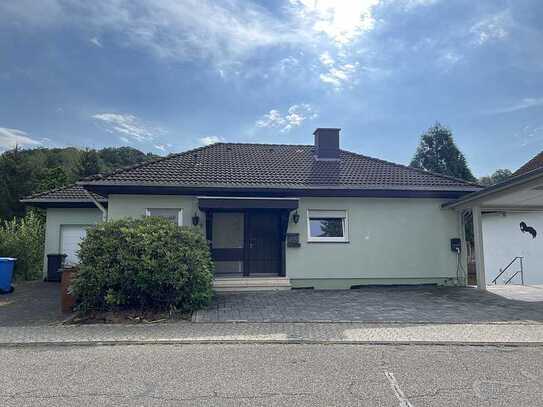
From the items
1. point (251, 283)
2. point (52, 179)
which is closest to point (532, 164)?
point (251, 283)

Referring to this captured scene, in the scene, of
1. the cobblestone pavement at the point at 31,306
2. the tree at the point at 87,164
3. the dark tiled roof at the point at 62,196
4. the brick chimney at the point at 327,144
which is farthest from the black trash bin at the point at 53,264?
the tree at the point at 87,164

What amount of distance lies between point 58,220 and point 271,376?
1357 centimetres

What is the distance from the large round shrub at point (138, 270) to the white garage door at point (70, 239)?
7.97 metres

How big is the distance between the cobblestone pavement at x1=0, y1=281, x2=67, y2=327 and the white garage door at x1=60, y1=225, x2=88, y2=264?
2119 millimetres

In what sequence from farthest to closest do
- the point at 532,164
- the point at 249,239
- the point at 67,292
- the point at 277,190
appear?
the point at 532,164 → the point at 249,239 → the point at 277,190 → the point at 67,292

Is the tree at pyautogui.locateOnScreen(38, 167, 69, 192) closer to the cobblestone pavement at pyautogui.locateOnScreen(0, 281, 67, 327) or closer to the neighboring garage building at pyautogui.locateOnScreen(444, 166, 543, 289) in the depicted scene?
the cobblestone pavement at pyautogui.locateOnScreen(0, 281, 67, 327)

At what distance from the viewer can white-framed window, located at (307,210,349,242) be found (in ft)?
38.5

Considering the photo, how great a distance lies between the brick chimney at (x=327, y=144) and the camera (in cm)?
1445

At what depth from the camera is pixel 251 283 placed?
1091 centimetres

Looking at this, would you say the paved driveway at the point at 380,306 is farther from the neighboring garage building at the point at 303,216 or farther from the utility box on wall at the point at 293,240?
the utility box on wall at the point at 293,240

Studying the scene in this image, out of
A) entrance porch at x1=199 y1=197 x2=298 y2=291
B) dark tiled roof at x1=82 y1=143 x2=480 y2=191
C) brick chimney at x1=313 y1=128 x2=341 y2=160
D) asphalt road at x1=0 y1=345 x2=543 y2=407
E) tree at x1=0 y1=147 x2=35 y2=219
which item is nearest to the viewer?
asphalt road at x1=0 y1=345 x2=543 y2=407

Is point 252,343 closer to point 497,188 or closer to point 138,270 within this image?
point 138,270

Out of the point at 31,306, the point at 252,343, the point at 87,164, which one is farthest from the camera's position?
the point at 87,164


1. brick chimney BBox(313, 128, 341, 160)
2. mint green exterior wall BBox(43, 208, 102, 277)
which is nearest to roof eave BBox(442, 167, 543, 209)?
brick chimney BBox(313, 128, 341, 160)
